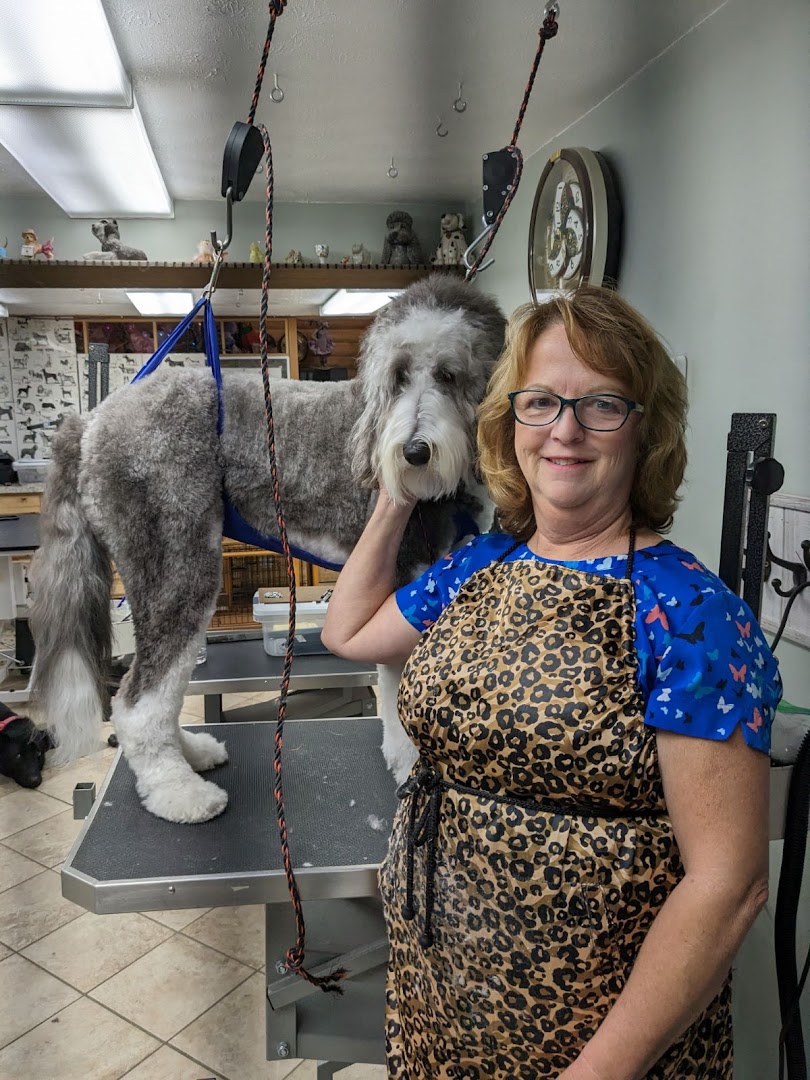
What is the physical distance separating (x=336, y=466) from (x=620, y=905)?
2.47 ft

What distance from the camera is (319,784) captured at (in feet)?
4.83

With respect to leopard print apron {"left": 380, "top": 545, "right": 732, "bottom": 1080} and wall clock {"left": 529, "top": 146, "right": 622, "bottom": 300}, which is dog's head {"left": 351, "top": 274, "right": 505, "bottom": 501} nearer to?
leopard print apron {"left": 380, "top": 545, "right": 732, "bottom": 1080}

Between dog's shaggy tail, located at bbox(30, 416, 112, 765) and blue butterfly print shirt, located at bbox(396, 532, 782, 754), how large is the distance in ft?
2.95

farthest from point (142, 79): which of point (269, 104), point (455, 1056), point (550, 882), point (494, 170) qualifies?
point (455, 1056)

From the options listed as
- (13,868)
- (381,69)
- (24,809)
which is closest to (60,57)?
(381,69)

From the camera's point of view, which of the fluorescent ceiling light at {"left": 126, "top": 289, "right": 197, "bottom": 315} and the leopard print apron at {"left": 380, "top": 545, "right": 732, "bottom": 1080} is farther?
the fluorescent ceiling light at {"left": 126, "top": 289, "right": 197, "bottom": 315}

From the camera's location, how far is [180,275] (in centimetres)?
270

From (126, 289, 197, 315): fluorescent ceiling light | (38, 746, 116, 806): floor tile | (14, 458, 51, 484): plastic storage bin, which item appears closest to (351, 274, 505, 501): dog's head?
(126, 289, 197, 315): fluorescent ceiling light

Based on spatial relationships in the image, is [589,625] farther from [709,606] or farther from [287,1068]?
[287,1068]

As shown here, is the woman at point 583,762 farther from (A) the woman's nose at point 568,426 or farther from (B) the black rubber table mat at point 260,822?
(B) the black rubber table mat at point 260,822

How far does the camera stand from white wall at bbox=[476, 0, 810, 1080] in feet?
4.55

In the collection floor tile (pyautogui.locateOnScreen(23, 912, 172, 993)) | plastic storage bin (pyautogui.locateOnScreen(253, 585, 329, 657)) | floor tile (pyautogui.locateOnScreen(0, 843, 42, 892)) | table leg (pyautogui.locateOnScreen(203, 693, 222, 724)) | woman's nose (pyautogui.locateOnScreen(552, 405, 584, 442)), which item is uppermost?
woman's nose (pyautogui.locateOnScreen(552, 405, 584, 442))

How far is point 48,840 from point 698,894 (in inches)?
98.7

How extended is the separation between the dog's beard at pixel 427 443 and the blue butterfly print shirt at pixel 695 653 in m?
0.28
